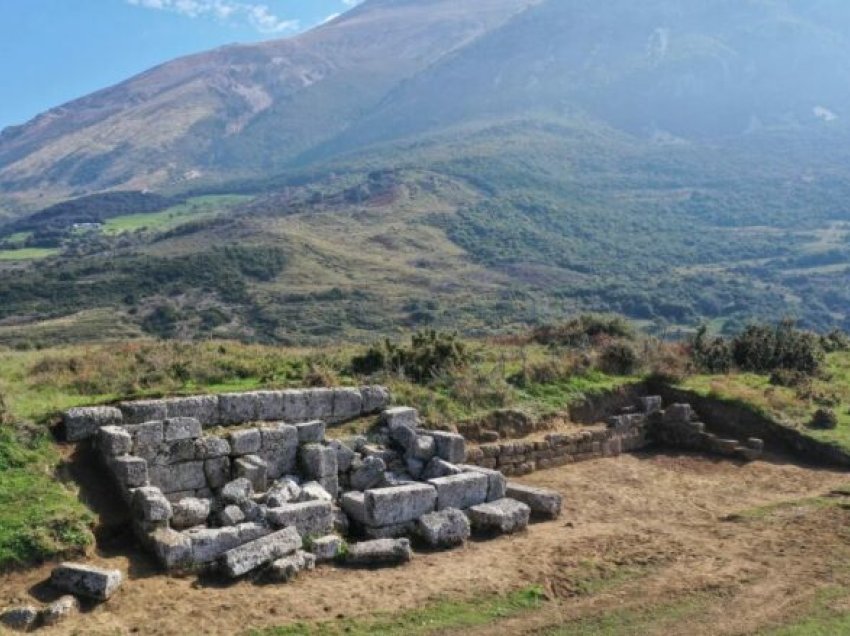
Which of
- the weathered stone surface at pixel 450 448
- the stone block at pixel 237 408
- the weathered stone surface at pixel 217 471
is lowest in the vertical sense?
the weathered stone surface at pixel 450 448

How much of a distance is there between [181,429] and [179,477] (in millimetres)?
767

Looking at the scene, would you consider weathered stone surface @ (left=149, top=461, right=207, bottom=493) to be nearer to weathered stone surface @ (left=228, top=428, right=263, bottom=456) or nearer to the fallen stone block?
the fallen stone block

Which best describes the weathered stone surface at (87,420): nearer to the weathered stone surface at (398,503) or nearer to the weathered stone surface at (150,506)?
the weathered stone surface at (150,506)

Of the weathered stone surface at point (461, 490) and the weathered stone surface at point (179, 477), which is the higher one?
the weathered stone surface at point (179, 477)

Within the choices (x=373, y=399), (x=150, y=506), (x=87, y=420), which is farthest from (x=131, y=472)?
(x=373, y=399)

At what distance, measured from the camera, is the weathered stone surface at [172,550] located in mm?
11875

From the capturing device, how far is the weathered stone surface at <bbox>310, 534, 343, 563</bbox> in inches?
499

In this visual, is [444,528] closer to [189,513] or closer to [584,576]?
[584,576]

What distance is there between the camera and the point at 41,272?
80000 mm

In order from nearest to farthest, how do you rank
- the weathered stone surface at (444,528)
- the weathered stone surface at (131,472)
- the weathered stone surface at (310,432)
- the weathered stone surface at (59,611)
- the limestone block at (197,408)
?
the weathered stone surface at (59,611) → the weathered stone surface at (131,472) → the weathered stone surface at (444,528) → the limestone block at (197,408) → the weathered stone surface at (310,432)

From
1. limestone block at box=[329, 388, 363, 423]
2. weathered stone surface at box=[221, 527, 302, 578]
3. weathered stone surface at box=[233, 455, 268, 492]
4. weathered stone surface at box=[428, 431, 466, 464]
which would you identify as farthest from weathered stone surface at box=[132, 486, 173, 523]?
weathered stone surface at box=[428, 431, 466, 464]

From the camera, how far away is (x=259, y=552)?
477 inches

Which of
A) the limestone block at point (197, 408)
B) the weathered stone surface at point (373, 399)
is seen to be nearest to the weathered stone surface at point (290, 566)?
the limestone block at point (197, 408)

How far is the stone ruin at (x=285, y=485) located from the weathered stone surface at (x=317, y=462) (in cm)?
2
